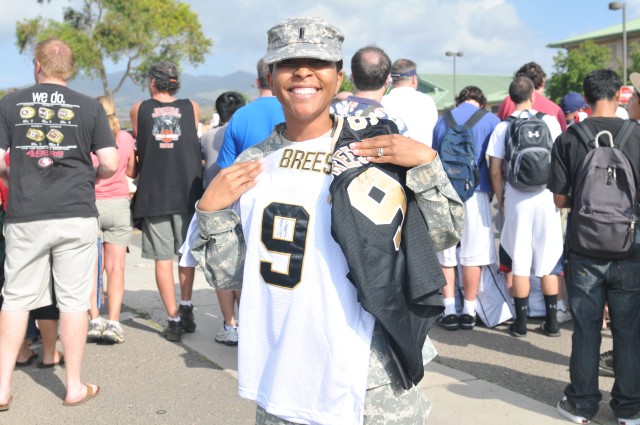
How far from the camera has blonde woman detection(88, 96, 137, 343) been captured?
19.2 feet

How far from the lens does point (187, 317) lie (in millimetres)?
6094

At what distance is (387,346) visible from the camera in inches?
85.4

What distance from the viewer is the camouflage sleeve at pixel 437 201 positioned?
6.95 feet

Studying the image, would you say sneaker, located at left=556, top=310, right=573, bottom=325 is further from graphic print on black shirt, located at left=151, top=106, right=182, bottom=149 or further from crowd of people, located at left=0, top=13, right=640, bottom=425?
graphic print on black shirt, located at left=151, top=106, right=182, bottom=149

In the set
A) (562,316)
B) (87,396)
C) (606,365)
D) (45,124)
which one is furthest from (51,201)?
(562,316)

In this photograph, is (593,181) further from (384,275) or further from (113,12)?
(113,12)

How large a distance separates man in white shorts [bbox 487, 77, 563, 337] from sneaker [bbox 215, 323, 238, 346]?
7.40 feet

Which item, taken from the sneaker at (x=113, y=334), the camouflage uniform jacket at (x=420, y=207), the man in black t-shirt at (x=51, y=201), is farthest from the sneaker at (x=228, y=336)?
the camouflage uniform jacket at (x=420, y=207)

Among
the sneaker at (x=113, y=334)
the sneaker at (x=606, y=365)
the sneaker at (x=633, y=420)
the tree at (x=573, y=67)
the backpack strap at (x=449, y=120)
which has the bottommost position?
the sneaker at (x=606, y=365)

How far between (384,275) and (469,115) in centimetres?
442

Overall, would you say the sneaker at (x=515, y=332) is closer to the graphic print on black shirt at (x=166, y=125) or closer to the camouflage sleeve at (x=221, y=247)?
the graphic print on black shirt at (x=166, y=125)

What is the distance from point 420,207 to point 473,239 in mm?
4233

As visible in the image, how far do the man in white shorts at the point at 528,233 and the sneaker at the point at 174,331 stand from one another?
2704mm

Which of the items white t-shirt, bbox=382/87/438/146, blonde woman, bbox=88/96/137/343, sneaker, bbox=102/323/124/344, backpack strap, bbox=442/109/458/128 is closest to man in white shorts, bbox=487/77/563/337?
backpack strap, bbox=442/109/458/128
